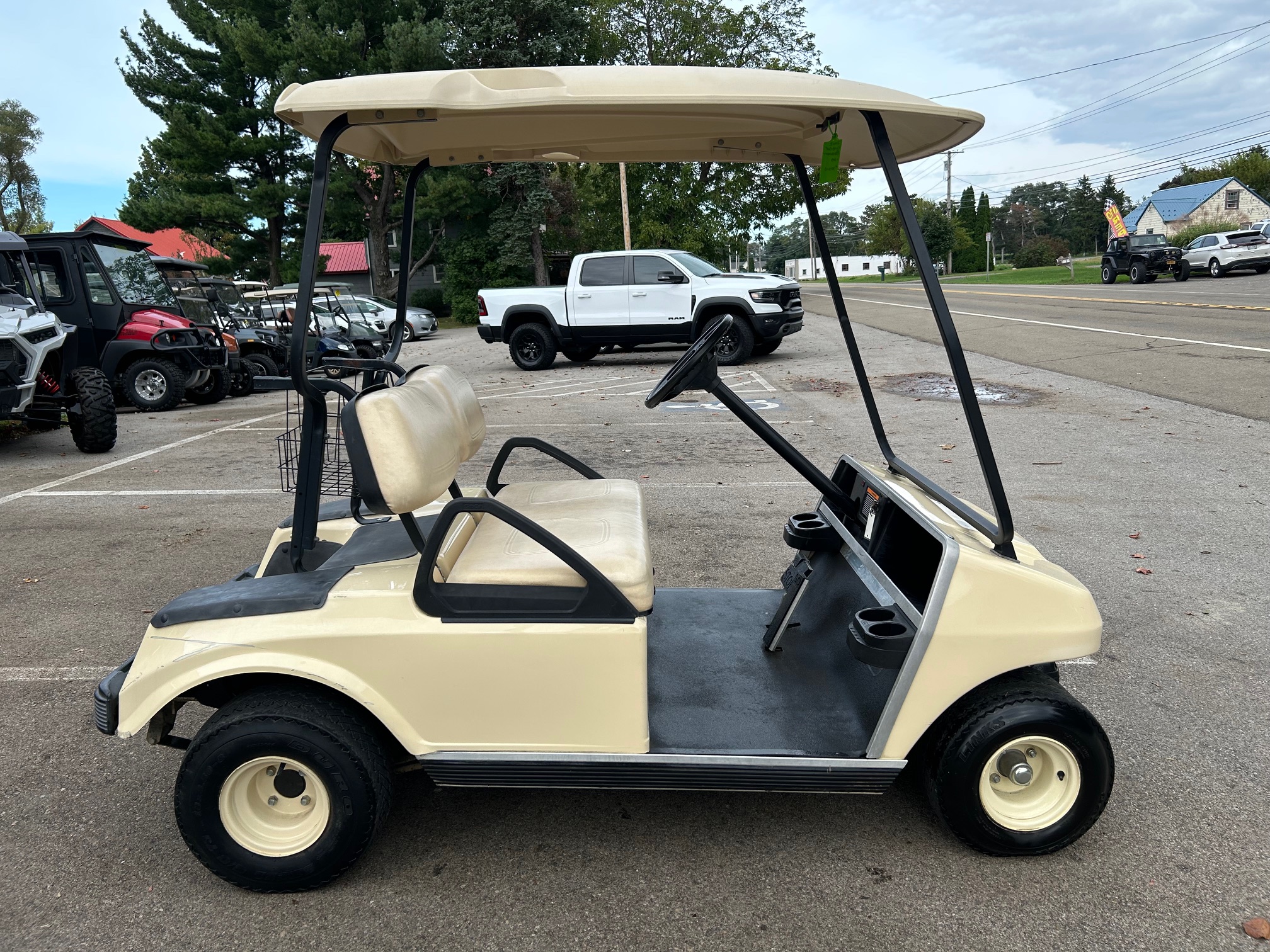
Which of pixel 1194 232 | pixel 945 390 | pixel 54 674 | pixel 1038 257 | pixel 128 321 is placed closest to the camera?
pixel 54 674

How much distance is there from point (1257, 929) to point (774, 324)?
503 inches

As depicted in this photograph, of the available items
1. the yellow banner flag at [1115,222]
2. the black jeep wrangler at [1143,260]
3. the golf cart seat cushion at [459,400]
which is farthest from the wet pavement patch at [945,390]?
the yellow banner flag at [1115,222]

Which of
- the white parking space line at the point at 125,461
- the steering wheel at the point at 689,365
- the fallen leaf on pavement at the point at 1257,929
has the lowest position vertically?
the fallen leaf on pavement at the point at 1257,929

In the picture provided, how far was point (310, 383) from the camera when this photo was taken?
257 centimetres

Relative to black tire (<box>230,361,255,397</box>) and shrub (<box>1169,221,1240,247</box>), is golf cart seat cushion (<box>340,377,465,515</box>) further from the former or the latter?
shrub (<box>1169,221,1240,247</box>)

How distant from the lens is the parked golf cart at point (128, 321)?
11.0 meters

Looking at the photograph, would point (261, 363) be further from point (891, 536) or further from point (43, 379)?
point (891, 536)

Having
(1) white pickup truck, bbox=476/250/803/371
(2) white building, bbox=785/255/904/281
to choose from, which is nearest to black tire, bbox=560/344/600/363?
(1) white pickup truck, bbox=476/250/803/371

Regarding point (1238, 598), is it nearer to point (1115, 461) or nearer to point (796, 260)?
point (1115, 461)

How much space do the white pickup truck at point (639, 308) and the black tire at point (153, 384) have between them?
5.23 metres

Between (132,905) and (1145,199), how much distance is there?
93261mm

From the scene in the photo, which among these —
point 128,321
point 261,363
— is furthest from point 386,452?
point 261,363

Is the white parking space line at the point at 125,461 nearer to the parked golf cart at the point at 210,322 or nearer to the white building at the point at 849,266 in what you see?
the parked golf cart at the point at 210,322

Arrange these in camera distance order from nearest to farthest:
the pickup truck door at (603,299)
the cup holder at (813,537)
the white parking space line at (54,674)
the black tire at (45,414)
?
the cup holder at (813,537), the white parking space line at (54,674), the black tire at (45,414), the pickup truck door at (603,299)
